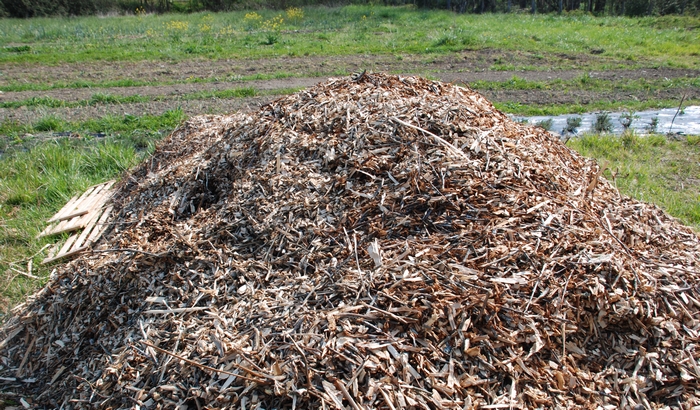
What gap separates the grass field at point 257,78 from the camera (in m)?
5.18

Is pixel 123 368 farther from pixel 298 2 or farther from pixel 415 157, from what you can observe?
pixel 298 2

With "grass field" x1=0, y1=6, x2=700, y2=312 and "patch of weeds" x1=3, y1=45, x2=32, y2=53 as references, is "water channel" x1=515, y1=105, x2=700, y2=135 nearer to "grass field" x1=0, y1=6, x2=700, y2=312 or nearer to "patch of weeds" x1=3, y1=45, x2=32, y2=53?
"grass field" x1=0, y1=6, x2=700, y2=312

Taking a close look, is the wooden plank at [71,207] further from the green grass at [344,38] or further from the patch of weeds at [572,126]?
the green grass at [344,38]

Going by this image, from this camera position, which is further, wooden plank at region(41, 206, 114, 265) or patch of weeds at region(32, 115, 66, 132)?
patch of weeds at region(32, 115, 66, 132)

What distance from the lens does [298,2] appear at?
103 feet

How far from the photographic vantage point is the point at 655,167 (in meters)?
5.46

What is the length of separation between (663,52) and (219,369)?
1566 cm

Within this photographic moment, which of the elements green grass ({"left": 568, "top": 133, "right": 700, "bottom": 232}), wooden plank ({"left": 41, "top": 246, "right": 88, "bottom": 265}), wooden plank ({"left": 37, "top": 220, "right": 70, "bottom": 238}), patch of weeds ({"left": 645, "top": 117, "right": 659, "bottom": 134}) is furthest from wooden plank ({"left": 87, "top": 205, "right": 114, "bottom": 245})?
patch of weeds ({"left": 645, "top": 117, "right": 659, "bottom": 134})

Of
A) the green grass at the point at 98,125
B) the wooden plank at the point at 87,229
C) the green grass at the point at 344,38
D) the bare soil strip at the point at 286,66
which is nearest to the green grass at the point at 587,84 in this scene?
the bare soil strip at the point at 286,66

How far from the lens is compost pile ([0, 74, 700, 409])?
6.74ft

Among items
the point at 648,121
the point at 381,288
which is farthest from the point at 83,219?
the point at 648,121

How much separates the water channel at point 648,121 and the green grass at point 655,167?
0.61 meters

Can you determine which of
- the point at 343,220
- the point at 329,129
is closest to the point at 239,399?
the point at 343,220

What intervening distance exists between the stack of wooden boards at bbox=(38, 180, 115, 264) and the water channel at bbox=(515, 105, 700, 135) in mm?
5874
